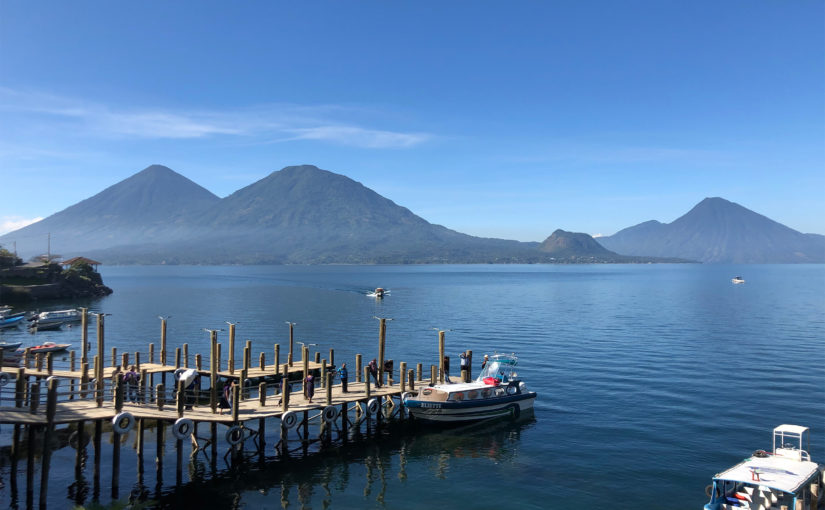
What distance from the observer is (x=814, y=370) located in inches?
1901

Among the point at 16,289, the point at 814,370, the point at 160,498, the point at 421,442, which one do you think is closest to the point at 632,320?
the point at 814,370

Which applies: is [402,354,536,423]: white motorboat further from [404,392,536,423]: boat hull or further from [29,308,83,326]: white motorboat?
[29,308,83,326]: white motorboat

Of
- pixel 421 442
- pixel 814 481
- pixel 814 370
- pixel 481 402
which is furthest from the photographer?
pixel 814 370

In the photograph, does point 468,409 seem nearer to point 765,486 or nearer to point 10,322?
point 765,486

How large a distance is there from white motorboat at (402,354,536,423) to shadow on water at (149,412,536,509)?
34.0 inches

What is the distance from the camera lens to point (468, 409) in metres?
34.3

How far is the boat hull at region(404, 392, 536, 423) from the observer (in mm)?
33625

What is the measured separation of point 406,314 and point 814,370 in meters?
60.0

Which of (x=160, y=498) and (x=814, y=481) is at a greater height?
(x=814, y=481)

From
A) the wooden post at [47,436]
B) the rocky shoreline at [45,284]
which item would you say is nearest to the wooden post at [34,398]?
the wooden post at [47,436]

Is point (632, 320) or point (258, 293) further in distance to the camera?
point (258, 293)

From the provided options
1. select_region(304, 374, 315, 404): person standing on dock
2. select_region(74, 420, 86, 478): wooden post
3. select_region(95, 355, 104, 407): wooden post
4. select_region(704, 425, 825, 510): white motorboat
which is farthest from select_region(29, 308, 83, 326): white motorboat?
select_region(704, 425, 825, 510): white motorboat

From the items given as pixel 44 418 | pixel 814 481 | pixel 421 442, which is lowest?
pixel 421 442

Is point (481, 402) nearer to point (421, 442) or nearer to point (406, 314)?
point (421, 442)
